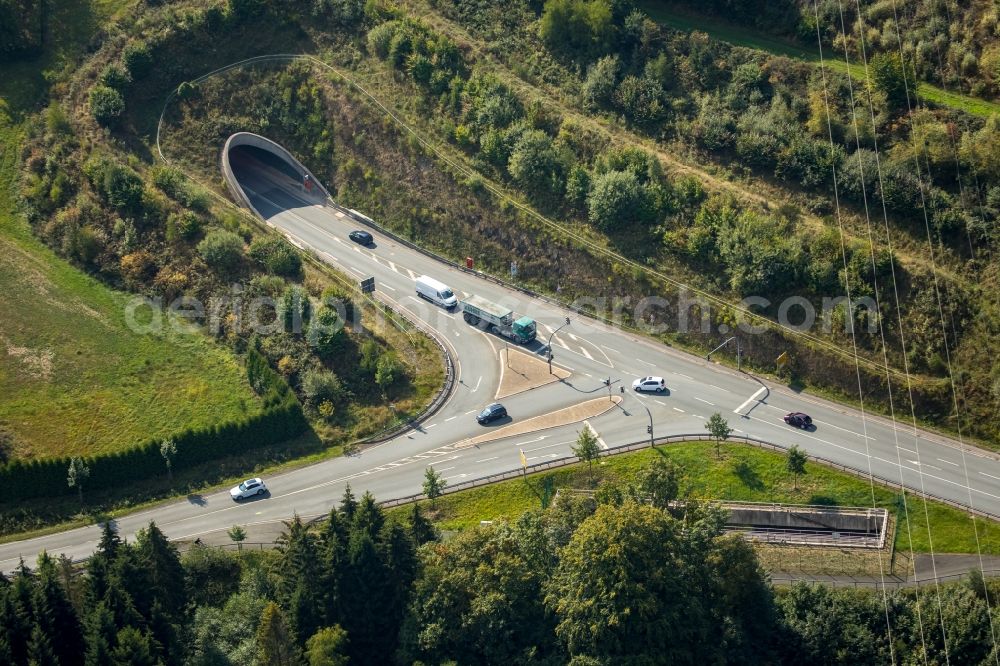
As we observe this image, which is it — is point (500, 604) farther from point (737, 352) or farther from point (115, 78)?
point (115, 78)

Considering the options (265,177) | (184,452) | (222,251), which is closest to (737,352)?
(184,452)

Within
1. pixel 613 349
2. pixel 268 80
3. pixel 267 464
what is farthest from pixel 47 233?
pixel 613 349

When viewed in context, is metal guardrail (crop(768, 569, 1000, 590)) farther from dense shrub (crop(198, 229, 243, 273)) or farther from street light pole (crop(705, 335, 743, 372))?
dense shrub (crop(198, 229, 243, 273))

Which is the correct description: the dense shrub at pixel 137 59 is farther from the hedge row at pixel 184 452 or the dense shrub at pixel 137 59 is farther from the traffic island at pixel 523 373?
the traffic island at pixel 523 373

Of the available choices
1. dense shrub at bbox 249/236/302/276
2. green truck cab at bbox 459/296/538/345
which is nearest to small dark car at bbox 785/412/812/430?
green truck cab at bbox 459/296/538/345

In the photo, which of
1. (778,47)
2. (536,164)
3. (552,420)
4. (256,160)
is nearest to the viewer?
(552,420)

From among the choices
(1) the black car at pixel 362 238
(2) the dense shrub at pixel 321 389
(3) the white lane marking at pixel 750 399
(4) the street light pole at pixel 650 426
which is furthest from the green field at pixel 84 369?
(3) the white lane marking at pixel 750 399
